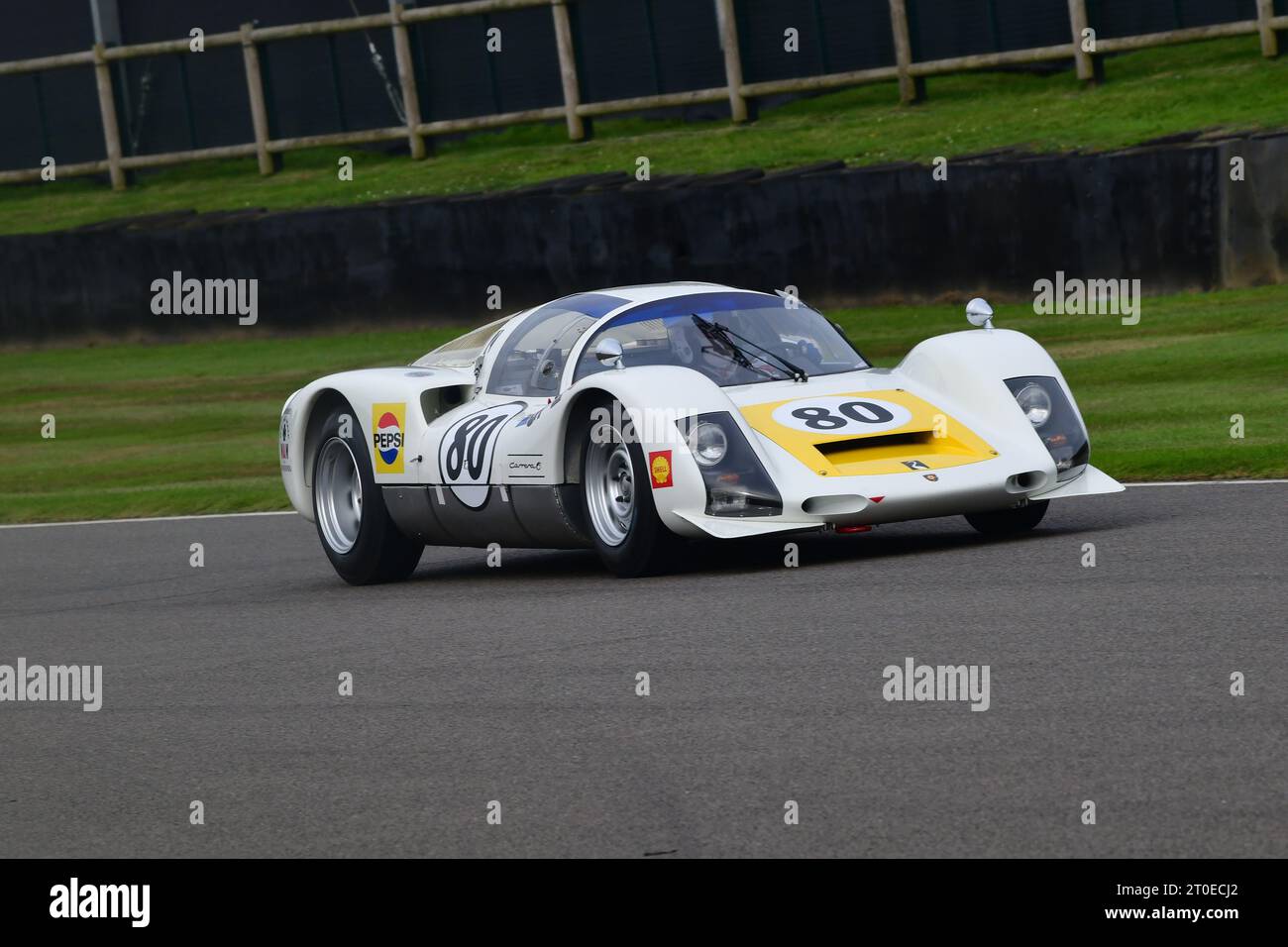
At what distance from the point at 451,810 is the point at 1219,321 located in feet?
38.2

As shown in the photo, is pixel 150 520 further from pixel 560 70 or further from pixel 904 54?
pixel 560 70

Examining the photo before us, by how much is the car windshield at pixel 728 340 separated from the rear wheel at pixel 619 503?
584 mm

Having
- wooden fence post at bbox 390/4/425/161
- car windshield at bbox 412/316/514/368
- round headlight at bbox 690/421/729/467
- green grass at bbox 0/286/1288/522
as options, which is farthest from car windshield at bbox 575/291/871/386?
wooden fence post at bbox 390/4/425/161

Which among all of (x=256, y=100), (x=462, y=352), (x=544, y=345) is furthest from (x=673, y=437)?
(x=256, y=100)

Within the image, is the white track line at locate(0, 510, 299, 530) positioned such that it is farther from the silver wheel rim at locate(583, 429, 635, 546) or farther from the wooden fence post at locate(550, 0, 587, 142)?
the wooden fence post at locate(550, 0, 587, 142)

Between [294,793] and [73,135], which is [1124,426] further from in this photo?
[73,135]

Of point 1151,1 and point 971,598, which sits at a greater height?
point 1151,1

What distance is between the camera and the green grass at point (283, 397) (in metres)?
13.1

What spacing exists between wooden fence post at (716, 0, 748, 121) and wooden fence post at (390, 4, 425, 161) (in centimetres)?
378

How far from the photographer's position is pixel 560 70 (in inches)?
947

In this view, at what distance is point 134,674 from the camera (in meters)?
8.05

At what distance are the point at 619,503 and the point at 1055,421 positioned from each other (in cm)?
191

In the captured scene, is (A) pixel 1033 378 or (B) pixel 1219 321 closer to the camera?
(A) pixel 1033 378
